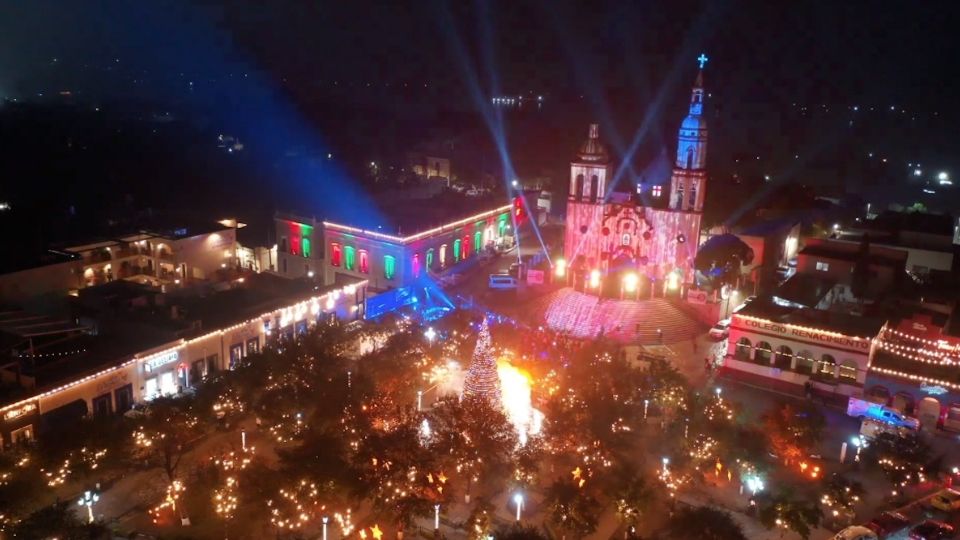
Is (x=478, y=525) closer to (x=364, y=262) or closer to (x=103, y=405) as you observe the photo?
(x=103, y=405)

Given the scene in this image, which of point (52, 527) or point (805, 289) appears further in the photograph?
point (805, 289)

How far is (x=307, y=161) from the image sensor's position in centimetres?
7419

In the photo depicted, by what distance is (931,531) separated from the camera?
17.7m

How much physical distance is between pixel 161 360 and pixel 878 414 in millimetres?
25579

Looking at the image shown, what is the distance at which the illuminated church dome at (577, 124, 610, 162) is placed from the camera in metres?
35.4

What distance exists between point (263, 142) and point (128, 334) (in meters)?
64.2

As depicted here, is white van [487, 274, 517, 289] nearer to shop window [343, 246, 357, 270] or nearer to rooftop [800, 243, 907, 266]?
shop window [343, 246, 357, 270]

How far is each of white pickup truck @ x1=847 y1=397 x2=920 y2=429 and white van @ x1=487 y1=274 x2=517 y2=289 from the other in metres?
17.5

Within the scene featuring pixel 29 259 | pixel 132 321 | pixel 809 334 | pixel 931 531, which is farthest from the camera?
pixel 29 259

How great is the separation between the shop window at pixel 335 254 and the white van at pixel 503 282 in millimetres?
8903

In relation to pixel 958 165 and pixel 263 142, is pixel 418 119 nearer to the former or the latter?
pixel 263 142

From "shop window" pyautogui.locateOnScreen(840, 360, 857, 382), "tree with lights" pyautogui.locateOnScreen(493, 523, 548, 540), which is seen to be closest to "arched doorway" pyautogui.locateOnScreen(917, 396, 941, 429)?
"shop window" pyautogui.locateOnScreen(840, 360, 857, 382)

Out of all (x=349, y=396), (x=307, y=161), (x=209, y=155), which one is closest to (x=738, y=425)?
(x=349, y=396)

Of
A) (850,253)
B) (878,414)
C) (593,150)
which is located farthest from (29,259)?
(850,253)
